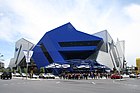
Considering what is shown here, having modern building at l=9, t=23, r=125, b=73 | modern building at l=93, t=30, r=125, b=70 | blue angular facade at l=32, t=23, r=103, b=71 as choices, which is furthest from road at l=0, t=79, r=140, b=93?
blue angular facade at l=32, t=23, r=103, b=71

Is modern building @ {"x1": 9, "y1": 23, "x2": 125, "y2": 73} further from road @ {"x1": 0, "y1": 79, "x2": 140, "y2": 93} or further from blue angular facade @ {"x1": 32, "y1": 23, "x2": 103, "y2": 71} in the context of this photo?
road @ {"x1": 0, "y1": 79, "x2": 140, "y2": 93}

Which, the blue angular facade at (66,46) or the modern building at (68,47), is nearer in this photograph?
the modern building at (68,47)

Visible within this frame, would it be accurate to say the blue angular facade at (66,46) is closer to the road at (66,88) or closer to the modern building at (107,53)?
the modern building at (107,53)

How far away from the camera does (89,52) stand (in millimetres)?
117438

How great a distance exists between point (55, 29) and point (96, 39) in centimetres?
1718

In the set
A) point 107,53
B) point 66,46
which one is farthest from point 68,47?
point 107,53

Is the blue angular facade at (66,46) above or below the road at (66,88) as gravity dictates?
above

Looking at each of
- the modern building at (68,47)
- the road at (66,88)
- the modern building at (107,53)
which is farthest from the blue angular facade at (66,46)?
the road at (66,88)

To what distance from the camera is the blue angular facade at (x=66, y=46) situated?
4530 inches

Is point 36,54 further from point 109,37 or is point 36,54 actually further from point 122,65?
point 122,65

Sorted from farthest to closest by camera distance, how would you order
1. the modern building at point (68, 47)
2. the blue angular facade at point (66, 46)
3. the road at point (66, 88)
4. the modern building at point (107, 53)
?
the modern building at point (107, 53) < the blue angular facade at point (66, 46) < the modern building at point (68, 47) < the road at point (66, 88)

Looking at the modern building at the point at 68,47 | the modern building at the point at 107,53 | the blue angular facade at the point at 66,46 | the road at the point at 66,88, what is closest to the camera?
the road at the point at 66,88

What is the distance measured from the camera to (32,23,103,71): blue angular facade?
115062mm

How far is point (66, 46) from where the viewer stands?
117 metres
